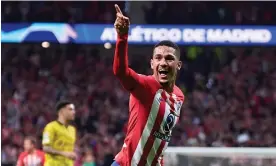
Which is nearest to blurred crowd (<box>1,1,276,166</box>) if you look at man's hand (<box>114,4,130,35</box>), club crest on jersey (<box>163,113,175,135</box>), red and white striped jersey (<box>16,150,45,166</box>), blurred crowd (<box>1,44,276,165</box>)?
blurred crowd (<box>1,44,276,165</box>)

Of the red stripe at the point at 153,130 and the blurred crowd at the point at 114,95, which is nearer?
the red stripe at the point at 153,130

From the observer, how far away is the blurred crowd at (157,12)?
731 inches

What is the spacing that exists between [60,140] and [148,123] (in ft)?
17.2

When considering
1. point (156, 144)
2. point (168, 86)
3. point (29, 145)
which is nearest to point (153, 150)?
point (156, 144)

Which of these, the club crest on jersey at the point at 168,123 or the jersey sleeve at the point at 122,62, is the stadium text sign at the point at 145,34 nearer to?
the club crest on jersey at the point at 168,123

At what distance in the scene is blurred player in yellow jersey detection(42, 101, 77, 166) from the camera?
1059 cm

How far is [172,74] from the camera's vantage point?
5.54m

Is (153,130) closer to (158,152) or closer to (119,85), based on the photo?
(158,152)

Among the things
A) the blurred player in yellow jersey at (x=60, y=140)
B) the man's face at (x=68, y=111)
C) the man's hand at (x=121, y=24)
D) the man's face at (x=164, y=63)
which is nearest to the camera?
the man's hand at (x=121, y=24)

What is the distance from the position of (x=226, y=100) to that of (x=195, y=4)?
2335 millimetres

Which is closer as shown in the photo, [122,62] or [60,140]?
[122,62]

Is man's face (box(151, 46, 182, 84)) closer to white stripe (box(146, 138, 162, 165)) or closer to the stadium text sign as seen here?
white stripe (box(146, 138, 162, 165))

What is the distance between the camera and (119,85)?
1925cm

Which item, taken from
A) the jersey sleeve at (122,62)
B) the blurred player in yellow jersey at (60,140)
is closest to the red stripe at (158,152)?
the jersey sleeve at (122,62)
